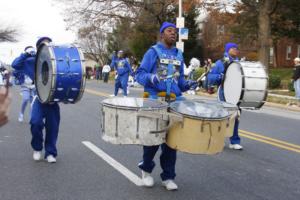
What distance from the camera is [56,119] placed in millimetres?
7488

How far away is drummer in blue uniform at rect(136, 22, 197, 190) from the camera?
5.91m

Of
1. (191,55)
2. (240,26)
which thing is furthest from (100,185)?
(191,55)

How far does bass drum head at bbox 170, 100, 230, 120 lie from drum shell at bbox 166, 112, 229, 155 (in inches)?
1.7

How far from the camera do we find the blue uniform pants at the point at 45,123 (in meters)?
7.31

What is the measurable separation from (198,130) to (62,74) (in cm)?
231

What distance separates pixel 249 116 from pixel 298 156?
6.39 m

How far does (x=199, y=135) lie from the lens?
515cm

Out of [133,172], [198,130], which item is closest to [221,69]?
[133,172]

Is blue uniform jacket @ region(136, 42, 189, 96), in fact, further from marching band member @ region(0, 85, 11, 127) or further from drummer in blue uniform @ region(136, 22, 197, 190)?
marching band member @ region(0, 85, 11, 127)

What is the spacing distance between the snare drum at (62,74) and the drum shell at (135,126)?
1.48m

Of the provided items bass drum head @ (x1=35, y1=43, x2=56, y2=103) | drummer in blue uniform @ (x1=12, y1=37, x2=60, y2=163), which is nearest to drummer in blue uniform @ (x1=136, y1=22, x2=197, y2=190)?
bass drum head @ (x1=35, y1=43, x2=56, y2=103)

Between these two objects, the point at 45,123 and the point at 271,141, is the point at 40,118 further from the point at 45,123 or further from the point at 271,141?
the point at 271,141

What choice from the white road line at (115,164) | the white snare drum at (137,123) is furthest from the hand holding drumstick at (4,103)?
the white road line at (115,164)

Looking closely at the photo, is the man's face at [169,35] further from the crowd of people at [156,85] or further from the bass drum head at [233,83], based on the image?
the bass drum head at [233,83]
